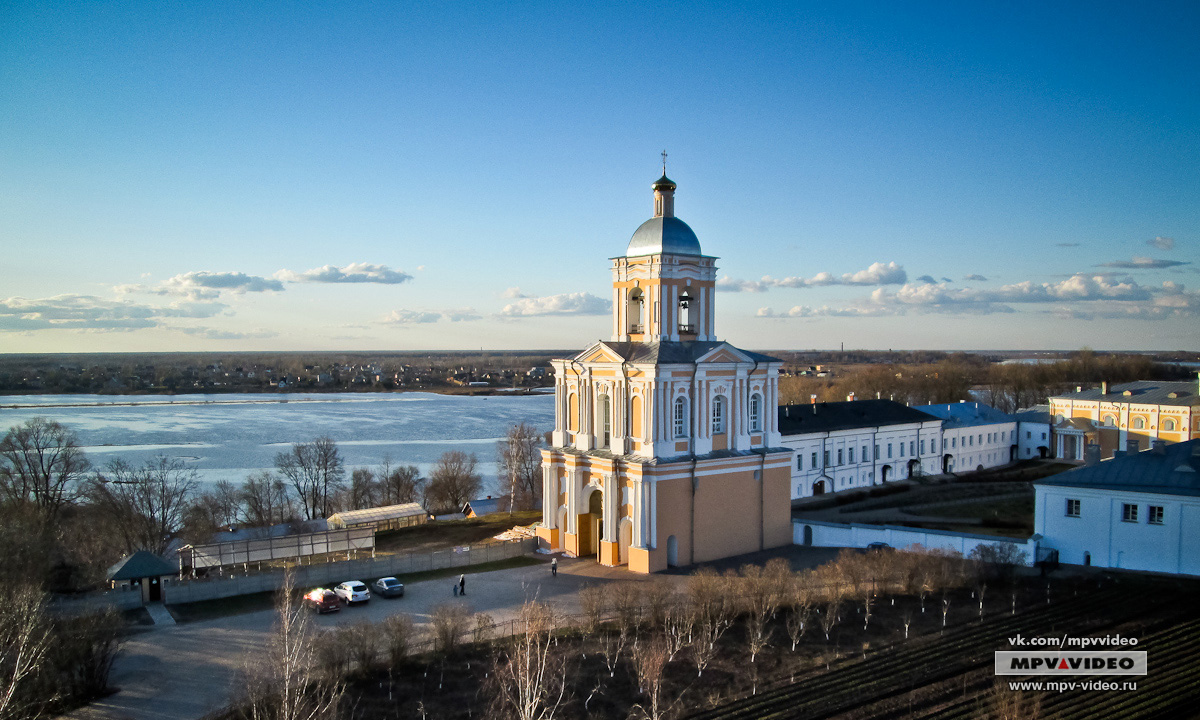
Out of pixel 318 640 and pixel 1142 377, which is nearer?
pixel 318 640

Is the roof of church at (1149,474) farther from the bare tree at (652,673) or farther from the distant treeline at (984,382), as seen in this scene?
the distant treeline at (984,382)

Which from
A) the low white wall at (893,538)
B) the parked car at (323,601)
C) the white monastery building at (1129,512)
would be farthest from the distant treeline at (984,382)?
the parked car at (323,601)

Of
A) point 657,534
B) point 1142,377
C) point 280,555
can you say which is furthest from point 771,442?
point 1142,377

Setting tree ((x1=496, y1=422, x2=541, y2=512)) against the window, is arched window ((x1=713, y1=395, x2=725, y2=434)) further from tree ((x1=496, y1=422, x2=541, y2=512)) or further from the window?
tree ((x1=496, y1=422, x2=541, y2=512))

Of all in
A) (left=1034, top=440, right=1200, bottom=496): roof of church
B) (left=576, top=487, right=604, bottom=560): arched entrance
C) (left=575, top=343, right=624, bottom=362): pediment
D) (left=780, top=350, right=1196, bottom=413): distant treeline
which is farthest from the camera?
(left=780, top=350, right=1196, bottom=413): distant treeline

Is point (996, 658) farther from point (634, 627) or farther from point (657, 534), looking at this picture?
point (657, 534)

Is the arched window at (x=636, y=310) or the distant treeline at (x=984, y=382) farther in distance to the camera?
the distant treeline at (x=984, y=382)

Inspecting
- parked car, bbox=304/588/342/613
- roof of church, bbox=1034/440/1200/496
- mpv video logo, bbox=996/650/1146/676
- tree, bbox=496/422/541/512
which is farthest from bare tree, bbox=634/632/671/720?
tree, bbox=496/422/541/512
